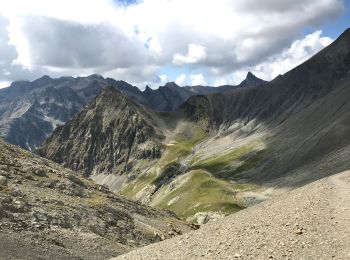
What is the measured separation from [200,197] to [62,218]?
109 metres

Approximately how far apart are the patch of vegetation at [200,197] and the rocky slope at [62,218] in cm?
6540

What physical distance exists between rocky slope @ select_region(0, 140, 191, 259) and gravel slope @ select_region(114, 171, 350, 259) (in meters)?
11.0

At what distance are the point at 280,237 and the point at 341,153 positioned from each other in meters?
122

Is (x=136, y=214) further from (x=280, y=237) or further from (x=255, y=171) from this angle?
(x=255, y=171)

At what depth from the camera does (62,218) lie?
46.3 meters

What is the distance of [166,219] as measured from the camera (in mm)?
67750

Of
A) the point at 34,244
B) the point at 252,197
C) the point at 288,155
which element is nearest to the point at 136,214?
the point at 34,244

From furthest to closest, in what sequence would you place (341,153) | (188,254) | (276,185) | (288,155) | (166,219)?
(288,155) < (276,185) < (341,153) < (166,219) < (188,254)

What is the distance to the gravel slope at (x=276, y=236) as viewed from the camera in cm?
2484

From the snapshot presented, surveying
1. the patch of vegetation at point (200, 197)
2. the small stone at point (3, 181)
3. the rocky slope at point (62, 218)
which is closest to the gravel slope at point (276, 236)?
the rocky slope at point (62, 218)

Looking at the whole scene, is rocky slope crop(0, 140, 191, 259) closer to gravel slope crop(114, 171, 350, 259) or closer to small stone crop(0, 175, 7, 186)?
small stone crop(0, 175, 7, 186)

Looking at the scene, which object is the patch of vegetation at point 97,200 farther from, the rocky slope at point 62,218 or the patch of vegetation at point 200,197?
the patch of vegetation at point 200,197

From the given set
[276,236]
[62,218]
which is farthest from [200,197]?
[276,236]

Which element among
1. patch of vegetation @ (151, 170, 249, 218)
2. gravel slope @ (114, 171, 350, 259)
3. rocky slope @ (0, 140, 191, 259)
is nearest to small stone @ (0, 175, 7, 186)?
rocky slope @ (0, 140, 191, 259)
